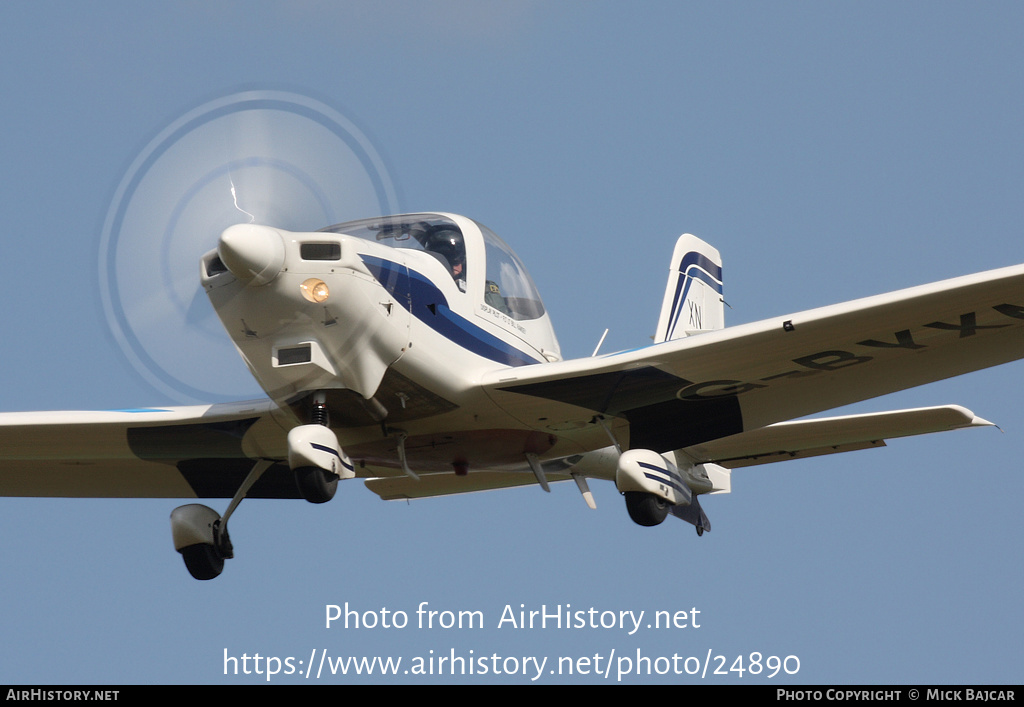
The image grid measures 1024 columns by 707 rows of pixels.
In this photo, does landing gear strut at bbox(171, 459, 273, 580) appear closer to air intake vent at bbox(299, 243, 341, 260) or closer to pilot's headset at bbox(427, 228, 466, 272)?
pilot's headset at bbox(427, 228, 466, 272)

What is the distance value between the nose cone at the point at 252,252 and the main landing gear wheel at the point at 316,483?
1531 millimetres

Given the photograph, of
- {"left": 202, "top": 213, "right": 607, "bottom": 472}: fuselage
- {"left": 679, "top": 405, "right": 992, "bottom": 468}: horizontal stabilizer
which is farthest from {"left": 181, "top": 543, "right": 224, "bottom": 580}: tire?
{"left": 679, "top": 405, "right": 992, "bottom": 468}: horizontal stabilizer

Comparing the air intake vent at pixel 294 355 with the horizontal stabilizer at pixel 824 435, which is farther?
the horizontal stabilizer at pixel 824 435

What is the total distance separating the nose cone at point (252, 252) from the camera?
10430 mm

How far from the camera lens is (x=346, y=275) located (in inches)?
430

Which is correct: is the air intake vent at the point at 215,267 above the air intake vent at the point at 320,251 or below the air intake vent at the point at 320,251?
below

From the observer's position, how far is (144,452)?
14406mm

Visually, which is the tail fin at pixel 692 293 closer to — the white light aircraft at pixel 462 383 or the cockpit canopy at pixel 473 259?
the white light aircraft at pixel 462 383

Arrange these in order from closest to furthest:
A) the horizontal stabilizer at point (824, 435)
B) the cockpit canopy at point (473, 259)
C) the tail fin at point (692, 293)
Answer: the cockpit canopy at point (473, 259) → the horizontal stabilizer at point (824, 435) → the tail fin at point (692, 293)

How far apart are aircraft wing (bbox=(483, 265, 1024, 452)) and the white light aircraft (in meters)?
0.02

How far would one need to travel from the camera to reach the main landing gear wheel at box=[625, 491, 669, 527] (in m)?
12.4

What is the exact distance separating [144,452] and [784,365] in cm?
659

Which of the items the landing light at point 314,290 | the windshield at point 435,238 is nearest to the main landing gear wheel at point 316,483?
the landing light at point 314,290

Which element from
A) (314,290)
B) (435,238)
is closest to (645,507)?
(435,238)
